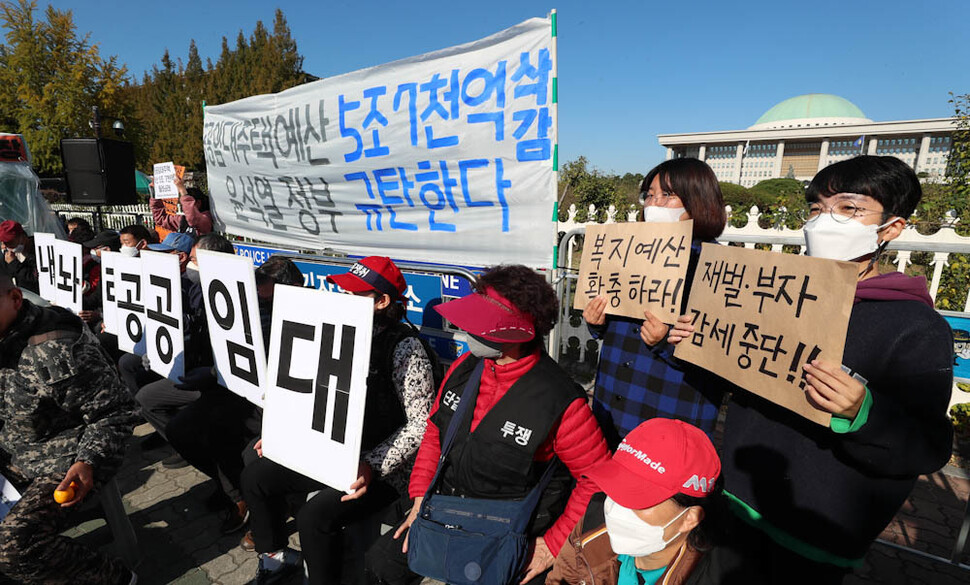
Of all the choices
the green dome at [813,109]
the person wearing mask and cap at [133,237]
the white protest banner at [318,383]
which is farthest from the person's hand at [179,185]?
the green dome at [813,109]

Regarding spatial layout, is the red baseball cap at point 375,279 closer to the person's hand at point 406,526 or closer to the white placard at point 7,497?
the person's hand at point 406,526

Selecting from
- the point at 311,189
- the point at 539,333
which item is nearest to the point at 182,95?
the point at 311,189

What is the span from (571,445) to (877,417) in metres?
1.00

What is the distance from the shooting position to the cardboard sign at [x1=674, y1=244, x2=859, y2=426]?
4.25 ft

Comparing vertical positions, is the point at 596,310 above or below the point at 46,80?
below

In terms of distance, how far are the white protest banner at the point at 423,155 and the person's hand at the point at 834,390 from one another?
176cm

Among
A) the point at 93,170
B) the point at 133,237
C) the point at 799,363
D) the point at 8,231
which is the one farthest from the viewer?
the point at 93,170

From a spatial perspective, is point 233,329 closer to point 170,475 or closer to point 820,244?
point 170,475

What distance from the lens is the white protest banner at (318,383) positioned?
6.73 feet

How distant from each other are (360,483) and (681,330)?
5.11ft

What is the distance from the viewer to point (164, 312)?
3148 millimetres

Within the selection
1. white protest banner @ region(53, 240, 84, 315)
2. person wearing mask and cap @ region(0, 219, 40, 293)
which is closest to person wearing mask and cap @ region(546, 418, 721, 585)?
white protest banner @ region(53, 240, 84, 315)

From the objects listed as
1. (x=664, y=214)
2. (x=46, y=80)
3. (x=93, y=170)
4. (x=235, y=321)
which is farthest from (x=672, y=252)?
(x=46, y=80)

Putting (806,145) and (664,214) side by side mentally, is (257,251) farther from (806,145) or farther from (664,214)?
(806,145)
